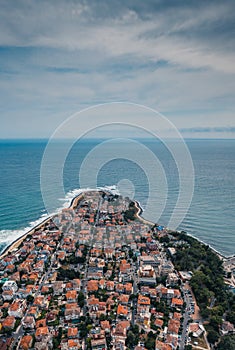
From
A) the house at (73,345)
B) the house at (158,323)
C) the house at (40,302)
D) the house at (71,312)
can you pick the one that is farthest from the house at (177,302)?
the house at (40,302)

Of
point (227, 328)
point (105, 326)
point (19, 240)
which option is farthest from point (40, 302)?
point (227, 328)

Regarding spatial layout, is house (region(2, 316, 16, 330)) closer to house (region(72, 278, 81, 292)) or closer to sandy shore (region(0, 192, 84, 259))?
house (region(72, 278, 81, 292))

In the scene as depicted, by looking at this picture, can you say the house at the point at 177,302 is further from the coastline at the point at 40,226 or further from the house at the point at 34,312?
the house at the point at 34,312

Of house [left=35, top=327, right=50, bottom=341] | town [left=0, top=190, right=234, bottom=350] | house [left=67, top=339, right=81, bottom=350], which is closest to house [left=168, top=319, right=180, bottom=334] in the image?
town [left=0, top=190, right=234, bottom=350]

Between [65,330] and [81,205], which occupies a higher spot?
[81,205]

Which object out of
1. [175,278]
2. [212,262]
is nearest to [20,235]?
[175,278]

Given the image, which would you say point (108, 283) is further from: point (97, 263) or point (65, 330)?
point (65, 330)
